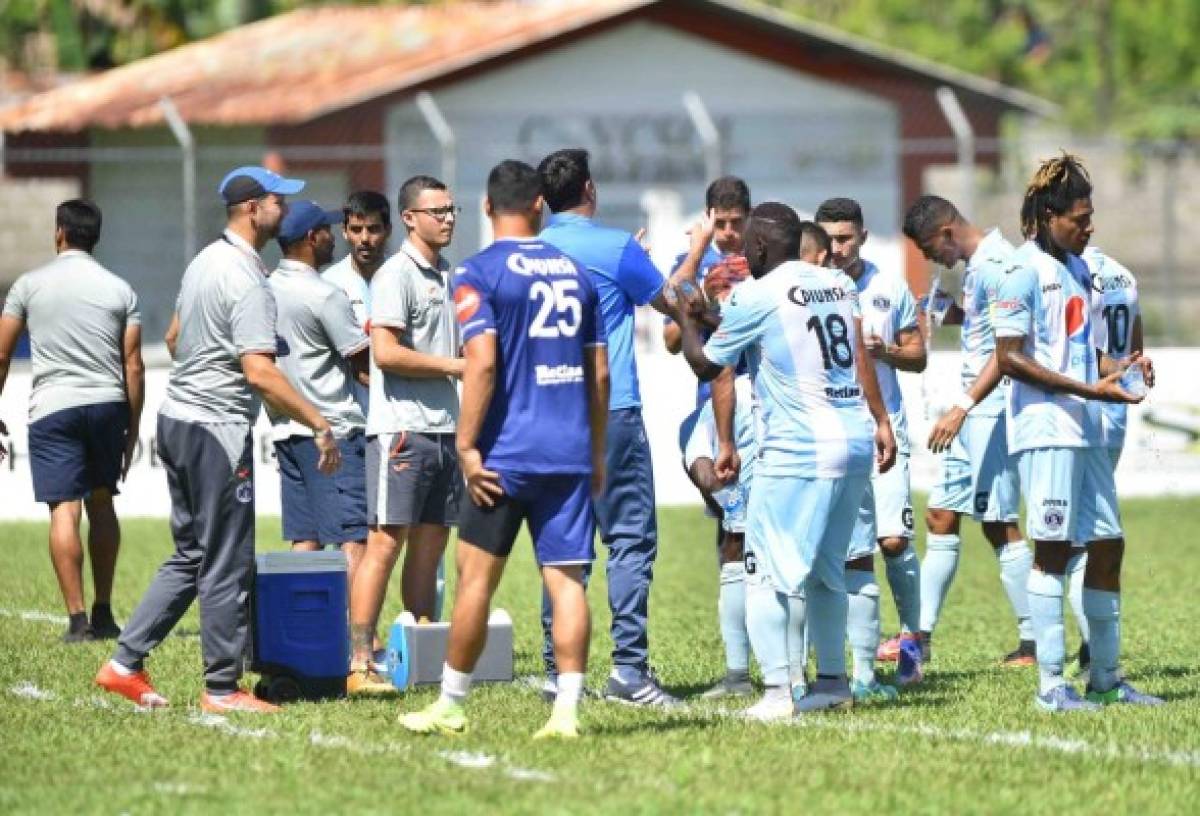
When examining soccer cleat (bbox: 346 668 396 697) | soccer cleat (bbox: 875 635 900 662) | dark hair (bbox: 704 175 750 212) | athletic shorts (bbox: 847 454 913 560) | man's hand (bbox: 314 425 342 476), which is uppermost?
dark hair (bbox: 704 175 750 212)

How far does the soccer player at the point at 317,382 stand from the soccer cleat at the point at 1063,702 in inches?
127

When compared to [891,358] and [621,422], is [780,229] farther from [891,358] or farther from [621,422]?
[891,358]

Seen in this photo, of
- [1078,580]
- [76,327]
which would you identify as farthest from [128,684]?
[1078,580]

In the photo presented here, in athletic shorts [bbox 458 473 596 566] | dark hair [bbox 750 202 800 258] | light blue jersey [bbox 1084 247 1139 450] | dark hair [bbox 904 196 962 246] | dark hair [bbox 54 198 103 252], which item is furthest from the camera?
dark hair [bbox 54 198 103 252]

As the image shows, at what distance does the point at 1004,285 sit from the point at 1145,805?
106 inches

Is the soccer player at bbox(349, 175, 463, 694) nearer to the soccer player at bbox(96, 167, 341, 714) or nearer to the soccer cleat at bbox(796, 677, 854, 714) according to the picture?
the soccer player at bbox(96, 167, 341, 714)

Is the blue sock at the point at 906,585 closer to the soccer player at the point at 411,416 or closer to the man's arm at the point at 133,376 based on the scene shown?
the soccer player at the point at 411,416

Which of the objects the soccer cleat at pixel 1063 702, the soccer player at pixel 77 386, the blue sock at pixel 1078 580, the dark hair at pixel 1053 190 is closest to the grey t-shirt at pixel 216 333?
the soccer player at pixel 77 386

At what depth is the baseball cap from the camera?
33.0ft

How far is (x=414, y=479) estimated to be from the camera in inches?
411

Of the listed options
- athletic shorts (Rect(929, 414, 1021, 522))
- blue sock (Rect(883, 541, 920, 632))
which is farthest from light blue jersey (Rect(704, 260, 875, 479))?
athletic shorts (Rect(929, 414, 1021, 522))

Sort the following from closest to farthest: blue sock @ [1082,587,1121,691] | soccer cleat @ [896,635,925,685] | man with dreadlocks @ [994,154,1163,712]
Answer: man with dreadlocks @ [994,154,1163,712], blue sock @ [1082,587,1121,691], soccer cleat @ [896,635,925,685]

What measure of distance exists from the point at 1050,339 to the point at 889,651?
2.72 metres

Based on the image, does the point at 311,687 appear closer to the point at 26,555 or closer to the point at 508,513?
the point at 508,513
